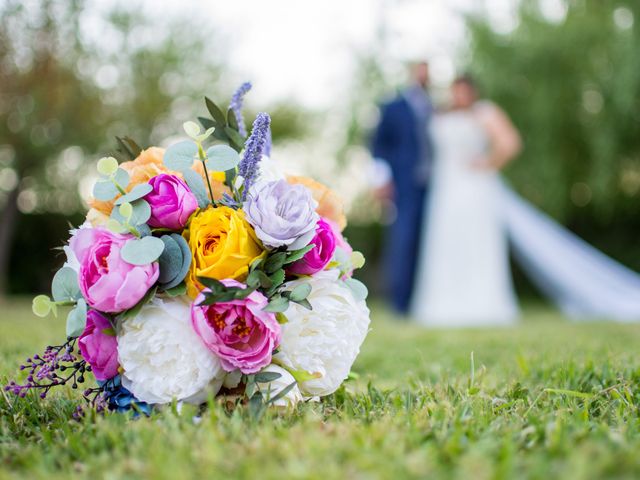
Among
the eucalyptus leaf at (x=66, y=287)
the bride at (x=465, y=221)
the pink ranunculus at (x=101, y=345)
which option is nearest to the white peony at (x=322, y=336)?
the pink ranunculus at (x=101, y=345)

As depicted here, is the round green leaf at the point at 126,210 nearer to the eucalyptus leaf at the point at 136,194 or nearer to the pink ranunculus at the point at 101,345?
the eucalyptus leaf at the point at 136,194

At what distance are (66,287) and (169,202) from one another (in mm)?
303

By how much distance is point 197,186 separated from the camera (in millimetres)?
1485

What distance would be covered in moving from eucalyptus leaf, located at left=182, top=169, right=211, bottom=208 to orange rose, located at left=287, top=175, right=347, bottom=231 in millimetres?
272

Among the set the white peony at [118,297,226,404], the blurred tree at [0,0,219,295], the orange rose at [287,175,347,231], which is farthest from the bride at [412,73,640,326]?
the blurred tree at [0,0,219,295]

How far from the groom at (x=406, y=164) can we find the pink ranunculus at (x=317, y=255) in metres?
5.34

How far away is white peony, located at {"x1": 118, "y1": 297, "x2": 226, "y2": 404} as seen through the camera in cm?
131

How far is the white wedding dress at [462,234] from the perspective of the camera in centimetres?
650

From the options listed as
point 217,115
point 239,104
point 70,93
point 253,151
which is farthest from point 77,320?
point 70,93

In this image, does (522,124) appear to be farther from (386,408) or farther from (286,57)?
(386,408)

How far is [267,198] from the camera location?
4.54ft

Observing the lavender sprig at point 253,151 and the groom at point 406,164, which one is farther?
the groom at point 406,164

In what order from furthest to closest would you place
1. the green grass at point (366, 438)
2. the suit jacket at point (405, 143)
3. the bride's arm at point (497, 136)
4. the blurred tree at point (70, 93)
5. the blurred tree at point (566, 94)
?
the blurred tree at point (566, 94) → the blurred tree at point (70, 93) → the suit jacket at point (405, 143) → the bride's arm at point (497, 136) → the green grass at point (366, 438)

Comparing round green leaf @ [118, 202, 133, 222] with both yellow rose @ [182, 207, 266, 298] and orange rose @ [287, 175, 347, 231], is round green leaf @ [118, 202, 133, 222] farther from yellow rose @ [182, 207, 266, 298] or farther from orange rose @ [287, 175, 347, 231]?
orange rose @ [287, 175, 347, 231]
